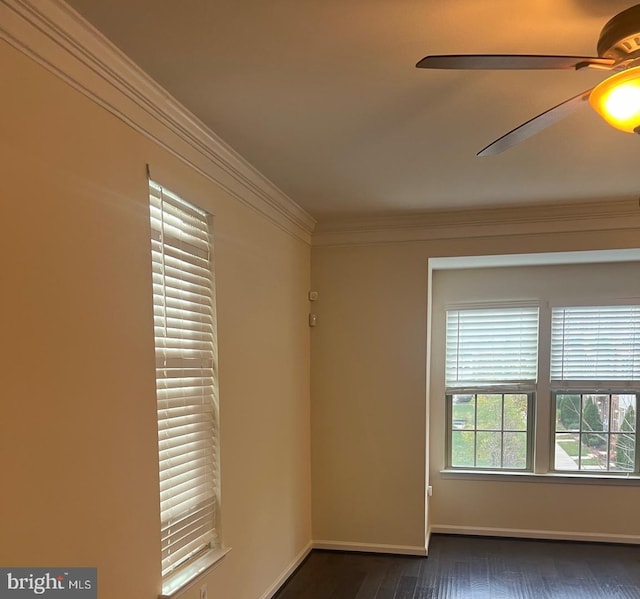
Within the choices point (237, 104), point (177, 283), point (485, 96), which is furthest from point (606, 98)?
point (177, 283)

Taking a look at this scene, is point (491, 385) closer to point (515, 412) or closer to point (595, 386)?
point (515, 412)

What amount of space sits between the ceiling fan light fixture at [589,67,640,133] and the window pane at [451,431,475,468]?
350 cm

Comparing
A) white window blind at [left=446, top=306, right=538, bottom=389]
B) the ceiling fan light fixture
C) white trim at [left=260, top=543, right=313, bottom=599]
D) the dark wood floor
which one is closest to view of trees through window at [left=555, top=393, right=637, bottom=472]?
white window blind at [left=446, top=306, right=538, bottom=389]

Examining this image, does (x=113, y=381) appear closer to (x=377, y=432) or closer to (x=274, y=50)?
(x=274, y=50)

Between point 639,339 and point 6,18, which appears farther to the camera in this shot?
point 639,339

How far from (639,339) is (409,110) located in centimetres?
328

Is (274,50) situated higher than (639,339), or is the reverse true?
(274,50)

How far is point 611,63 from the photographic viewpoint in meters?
1.35

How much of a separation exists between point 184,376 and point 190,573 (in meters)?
0.86

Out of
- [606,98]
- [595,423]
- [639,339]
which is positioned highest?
[606,98]

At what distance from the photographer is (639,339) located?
425cm

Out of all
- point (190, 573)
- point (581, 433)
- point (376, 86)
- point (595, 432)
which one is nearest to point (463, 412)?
point (581, 433)

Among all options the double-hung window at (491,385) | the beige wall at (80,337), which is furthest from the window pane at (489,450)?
the beige wall at (80,337)
